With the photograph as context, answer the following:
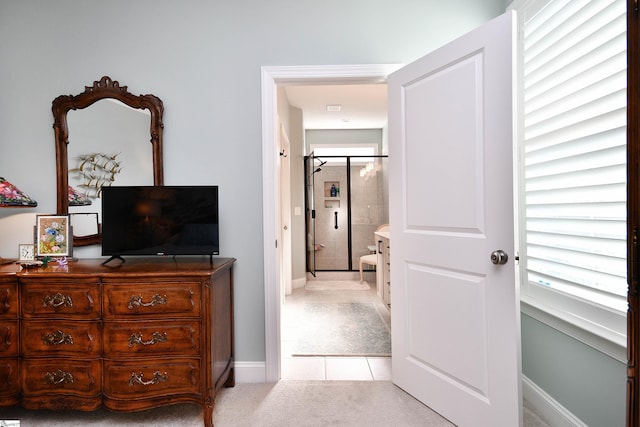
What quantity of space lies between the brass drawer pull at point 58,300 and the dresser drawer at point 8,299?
0.16 metres

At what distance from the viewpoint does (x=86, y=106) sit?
7.40 feet

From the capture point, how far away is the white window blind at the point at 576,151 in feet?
4.41

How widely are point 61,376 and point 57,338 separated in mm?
204

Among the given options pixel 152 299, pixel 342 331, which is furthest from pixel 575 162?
pixel 342 331

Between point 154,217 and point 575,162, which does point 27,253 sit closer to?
point 154,217

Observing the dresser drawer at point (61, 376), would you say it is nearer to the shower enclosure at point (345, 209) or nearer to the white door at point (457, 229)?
the white door at point (457, 229)

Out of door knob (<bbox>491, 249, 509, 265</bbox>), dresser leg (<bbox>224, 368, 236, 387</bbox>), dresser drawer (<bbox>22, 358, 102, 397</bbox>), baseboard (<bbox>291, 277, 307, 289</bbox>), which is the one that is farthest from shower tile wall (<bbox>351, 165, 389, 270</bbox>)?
dresser drawer (<bbox>22, 358, 102, 397</bbox>)

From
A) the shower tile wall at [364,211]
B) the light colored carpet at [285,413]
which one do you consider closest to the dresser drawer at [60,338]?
the light colored carpet at [285,413]

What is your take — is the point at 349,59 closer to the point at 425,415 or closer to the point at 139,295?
the point at 139,295

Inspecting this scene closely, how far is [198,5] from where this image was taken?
89.0 inches

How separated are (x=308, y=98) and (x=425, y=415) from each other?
377 centimetres

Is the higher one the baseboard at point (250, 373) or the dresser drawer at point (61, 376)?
the dresser drawer at point (61, 376)

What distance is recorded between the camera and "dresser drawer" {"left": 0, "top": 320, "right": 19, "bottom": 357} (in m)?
1.77

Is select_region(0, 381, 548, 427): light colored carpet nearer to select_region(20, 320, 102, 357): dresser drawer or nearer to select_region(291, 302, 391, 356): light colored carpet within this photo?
select_region(20, 320, 102, 357): dresser drawer
